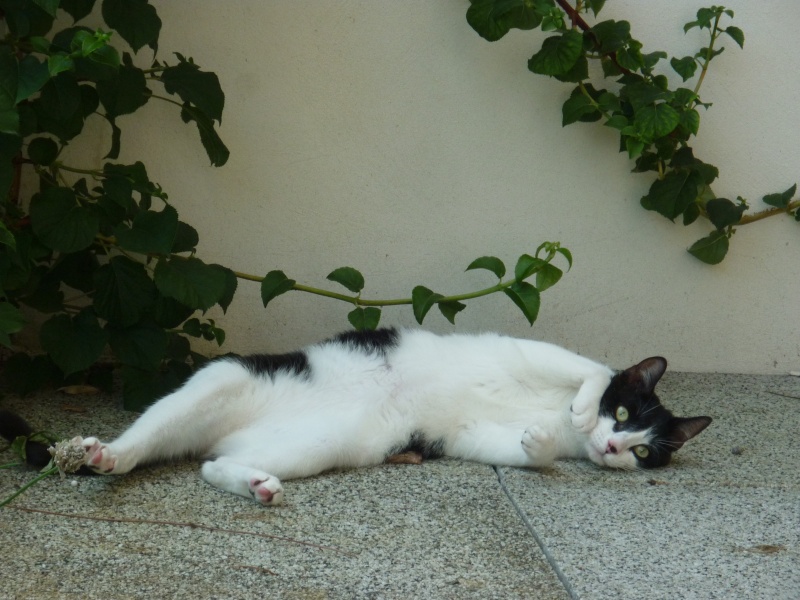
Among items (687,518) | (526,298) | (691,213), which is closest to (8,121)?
(526,298)

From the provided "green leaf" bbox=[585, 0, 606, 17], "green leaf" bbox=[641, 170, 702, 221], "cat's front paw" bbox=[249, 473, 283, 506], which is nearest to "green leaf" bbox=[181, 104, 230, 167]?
"cat's front paw" bbox=[249, 473, 283, 506]

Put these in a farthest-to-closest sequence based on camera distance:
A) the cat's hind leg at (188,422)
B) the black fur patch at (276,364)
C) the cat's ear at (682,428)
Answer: the cat's ear at (682,428) → the black fur patch at (276,364) → the cat's hind leg at (188,422)

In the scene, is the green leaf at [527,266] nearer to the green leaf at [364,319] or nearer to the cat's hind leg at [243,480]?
the green leaf at [364,319]

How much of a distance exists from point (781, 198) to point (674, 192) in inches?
22.4

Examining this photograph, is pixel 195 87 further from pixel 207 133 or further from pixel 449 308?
pixel 449 308

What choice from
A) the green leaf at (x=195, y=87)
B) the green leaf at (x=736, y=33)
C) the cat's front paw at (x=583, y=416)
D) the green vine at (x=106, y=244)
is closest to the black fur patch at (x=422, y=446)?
the cat's front paw at (x=583, y=416)

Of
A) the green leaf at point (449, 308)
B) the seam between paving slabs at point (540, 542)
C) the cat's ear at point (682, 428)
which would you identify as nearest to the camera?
the seam between paving slabs at point (540, 542)

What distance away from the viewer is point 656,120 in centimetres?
340

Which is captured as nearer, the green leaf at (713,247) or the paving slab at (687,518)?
the paving slab at (687,518)

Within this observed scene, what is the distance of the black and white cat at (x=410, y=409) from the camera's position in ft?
8.27

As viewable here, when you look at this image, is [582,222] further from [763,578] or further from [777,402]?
[763,578]

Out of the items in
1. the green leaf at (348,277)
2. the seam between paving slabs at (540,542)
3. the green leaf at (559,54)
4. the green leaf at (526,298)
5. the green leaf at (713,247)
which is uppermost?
the green leaf at (559,54)

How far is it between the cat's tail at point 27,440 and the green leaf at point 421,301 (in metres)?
1.36

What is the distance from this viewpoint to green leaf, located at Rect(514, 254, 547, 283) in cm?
311
